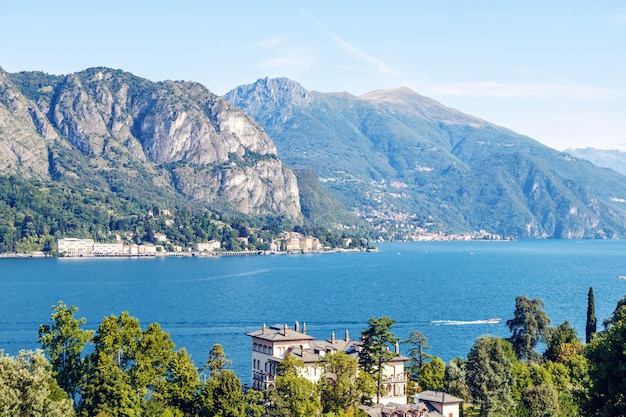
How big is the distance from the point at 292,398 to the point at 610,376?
19.2 m

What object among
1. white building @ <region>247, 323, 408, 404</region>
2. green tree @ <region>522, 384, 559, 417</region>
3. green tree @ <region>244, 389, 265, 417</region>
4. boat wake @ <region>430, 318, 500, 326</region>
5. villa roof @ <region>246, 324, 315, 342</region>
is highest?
villa roof @ <region>246, 324, 315, 342</region>

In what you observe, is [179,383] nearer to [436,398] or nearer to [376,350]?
[376,350]

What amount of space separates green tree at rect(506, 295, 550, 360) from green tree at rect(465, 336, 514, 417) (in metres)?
17.4

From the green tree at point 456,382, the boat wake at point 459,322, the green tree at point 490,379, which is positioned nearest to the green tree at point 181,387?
the green tree at point 490,379

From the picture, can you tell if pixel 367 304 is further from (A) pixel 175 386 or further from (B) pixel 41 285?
(A) pixel 175 386

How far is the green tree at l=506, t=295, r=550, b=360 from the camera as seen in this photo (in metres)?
88.3

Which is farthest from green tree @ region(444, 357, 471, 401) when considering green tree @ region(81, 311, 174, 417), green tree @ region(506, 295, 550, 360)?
green tree @ region(81, 311, 174, 417)

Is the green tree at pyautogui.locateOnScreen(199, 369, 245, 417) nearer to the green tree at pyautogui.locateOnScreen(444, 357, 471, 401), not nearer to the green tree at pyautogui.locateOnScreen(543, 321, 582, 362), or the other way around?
the green tree at pyautogui.locateOnScreen(444, 357, 471, 401)

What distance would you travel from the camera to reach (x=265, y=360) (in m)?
65.9

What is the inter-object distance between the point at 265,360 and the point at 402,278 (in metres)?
131

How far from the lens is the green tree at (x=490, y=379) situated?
211 feet

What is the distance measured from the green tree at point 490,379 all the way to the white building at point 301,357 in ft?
19.6

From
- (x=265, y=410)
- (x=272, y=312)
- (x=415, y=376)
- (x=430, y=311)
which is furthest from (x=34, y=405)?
(x=430, y=311)

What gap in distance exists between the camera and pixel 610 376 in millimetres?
43906
